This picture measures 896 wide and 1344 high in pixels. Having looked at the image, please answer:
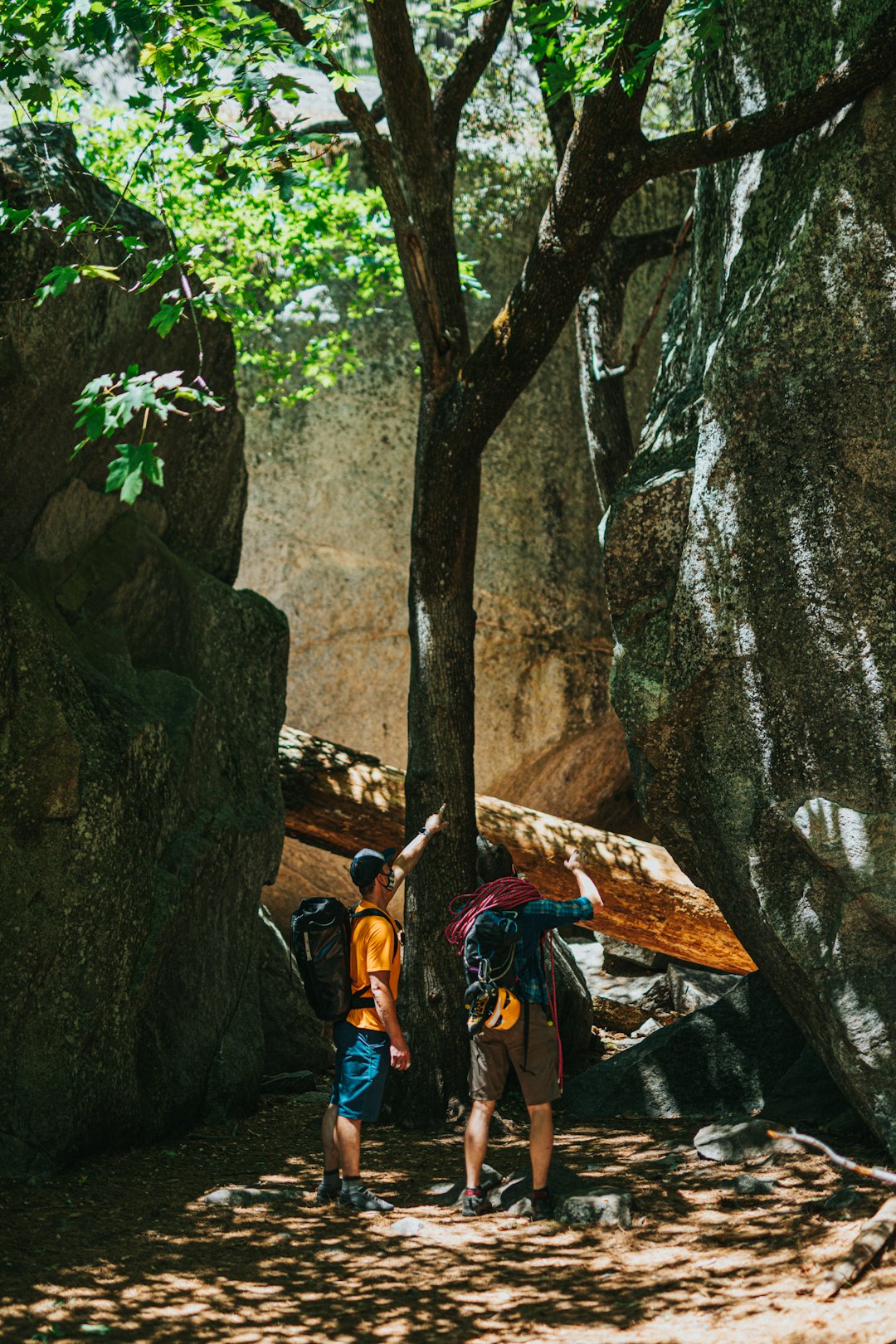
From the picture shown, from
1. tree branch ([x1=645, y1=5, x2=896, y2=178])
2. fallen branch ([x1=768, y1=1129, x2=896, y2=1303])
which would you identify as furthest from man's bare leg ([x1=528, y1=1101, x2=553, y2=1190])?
tree branch ([x1=645, y1=5, x2=896, y2=178])

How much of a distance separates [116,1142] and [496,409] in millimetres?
4989

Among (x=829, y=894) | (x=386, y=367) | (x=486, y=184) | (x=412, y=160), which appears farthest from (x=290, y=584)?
(x=829, y=894)

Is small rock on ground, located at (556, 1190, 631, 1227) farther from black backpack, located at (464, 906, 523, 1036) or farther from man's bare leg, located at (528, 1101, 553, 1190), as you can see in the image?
black backpack, located at (464, 906, 523, 1036)

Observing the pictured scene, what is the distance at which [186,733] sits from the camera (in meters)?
7.64

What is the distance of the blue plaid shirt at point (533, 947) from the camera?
5.62m

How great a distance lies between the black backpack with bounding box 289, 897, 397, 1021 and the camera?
227 inches

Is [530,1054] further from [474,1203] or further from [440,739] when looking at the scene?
[440,739]

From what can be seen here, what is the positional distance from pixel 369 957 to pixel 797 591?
2742mm

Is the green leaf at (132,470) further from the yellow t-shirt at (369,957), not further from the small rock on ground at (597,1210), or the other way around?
the small rock on ground at (597,1210)

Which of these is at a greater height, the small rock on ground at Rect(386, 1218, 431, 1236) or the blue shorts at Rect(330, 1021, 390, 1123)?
the blue shorts at Rect(330, 1021, 390, 1123)

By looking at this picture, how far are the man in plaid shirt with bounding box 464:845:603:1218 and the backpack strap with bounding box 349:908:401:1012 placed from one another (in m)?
0.54

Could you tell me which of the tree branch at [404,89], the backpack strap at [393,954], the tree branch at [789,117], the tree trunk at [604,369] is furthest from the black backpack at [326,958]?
the tree trunk at [604,369]

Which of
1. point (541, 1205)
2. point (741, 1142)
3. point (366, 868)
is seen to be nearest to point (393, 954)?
point (366, 868)

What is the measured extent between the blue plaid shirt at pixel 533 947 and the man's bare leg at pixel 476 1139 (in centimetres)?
52
